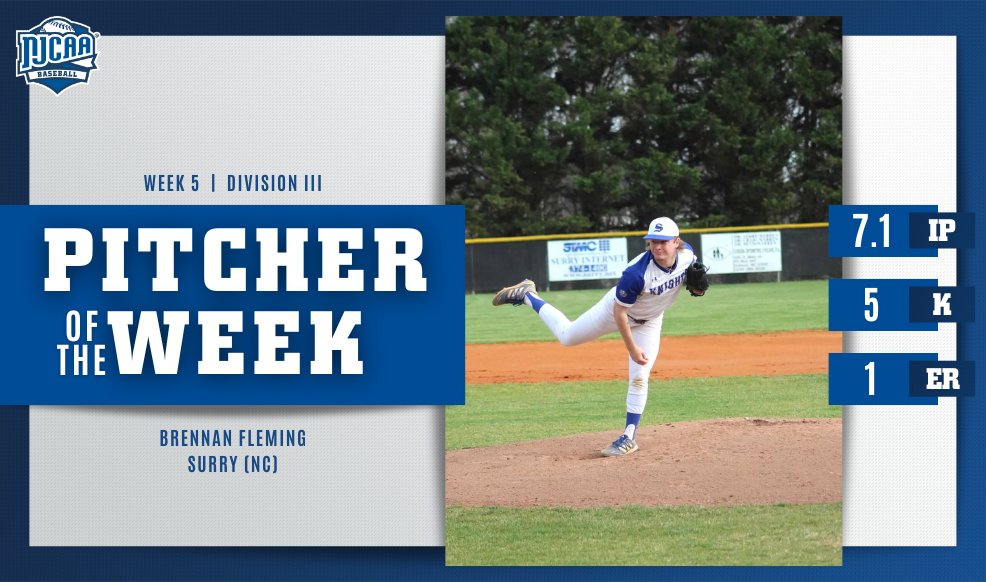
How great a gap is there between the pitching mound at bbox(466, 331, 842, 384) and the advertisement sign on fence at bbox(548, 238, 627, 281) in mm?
1321

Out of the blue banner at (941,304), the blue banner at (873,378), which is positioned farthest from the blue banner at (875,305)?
the blue banner at (873,378)

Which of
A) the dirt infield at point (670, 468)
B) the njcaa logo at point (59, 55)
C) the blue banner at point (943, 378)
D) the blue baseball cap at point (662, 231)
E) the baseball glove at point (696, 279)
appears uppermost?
the njcaa logo at point (59, 55)

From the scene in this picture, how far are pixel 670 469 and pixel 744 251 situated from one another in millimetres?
8576

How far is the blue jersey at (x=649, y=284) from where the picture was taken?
7.14 m

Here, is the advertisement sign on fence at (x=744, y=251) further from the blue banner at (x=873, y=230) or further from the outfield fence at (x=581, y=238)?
the blue banner at (x=873, y=230)

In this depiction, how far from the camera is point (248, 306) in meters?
5.34

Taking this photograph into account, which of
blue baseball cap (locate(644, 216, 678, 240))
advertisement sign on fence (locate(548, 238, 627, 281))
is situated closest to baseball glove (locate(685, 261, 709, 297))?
blue baseball cap (locate(644, 216, 678, 240))

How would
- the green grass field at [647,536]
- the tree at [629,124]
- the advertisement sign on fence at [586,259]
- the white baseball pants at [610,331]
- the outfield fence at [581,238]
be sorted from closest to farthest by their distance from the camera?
the green grass field at [647,536], the white baseball pants at [610,331], the tree at [629,124], the outfield fence at [581,238], the advertisement sign on fence at [586,259]

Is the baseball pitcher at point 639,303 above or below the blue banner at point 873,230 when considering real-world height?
below

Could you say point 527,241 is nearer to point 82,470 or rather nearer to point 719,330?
point 719,330

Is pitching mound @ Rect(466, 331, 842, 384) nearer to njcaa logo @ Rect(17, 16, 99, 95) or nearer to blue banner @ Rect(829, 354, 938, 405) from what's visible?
blue banner @ Rect(829, 354, 938, 405)

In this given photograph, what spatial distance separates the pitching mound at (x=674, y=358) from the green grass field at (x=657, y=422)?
477mm

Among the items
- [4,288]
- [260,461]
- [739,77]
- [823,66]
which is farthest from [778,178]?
[4,288]

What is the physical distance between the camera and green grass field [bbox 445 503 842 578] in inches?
213
